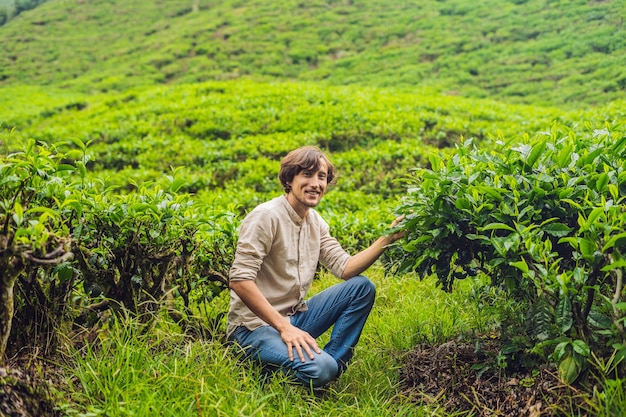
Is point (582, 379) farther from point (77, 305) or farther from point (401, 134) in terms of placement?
point (401, 134)

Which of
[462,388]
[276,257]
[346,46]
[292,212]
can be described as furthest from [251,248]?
[346,46]

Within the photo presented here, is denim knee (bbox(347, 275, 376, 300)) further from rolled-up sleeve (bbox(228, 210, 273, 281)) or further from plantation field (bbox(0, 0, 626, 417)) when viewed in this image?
rolled-up sleeve (bbox(228, 210, 273, 281))

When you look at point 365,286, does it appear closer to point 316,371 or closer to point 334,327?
point 334,327

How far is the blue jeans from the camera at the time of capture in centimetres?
312

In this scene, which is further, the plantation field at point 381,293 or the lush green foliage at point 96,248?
the lush green foliage at point 96,248

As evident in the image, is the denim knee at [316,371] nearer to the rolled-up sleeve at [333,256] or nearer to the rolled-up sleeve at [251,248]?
the rolled-up sleeve at [251,248]

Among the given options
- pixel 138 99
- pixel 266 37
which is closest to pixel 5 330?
pixel 138 99

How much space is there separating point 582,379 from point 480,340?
759 mm

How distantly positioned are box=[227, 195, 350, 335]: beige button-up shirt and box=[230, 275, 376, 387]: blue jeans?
64 mm

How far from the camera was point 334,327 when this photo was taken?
344cm

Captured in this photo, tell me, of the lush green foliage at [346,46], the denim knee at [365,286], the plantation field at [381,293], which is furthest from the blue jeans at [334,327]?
the lush green foliage at [346,46]

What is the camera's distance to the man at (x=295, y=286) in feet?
10.1

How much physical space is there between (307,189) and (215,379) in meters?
1.10

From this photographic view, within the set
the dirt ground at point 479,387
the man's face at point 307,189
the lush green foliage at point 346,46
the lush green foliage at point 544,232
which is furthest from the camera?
the lush green foliage at point 346,46
